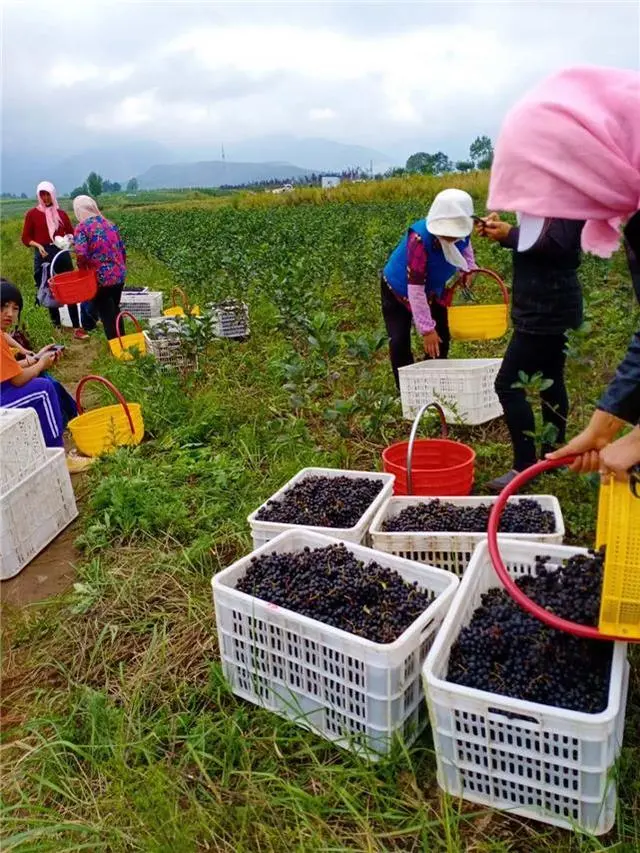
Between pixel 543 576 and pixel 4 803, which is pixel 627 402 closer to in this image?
pixel 543 576

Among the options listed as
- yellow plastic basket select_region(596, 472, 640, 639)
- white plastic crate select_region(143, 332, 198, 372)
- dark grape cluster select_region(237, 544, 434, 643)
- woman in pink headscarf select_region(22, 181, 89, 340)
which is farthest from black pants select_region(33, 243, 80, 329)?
yellow plastic basket select_region(596, 472, 640, 639)

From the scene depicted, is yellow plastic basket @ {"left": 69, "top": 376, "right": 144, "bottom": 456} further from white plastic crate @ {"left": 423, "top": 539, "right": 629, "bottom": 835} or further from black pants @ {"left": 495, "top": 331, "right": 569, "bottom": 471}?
white plastic crate @ {"left": 423, "top": 539, "right": 629, "bottom": 835}

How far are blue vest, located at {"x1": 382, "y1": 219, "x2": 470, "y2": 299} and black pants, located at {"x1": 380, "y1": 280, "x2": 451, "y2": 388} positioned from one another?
0.11 meters

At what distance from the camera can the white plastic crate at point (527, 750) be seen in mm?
1542

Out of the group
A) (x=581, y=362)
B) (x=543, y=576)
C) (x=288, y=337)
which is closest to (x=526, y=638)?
(x=543, y=576)

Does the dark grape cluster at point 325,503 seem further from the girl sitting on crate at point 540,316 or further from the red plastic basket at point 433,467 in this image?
the girl sitting on crate at point 540,316

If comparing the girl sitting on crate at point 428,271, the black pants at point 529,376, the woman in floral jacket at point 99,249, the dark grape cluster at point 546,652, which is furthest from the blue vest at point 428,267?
the woman in floral jacket at point 99,249

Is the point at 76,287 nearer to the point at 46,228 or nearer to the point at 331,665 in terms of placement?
the point at 46,228

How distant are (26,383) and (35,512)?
90 centimetres

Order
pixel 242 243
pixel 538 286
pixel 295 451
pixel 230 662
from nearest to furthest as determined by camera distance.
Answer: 1. pixel 230 662
2. pixel 538 286
3. pixel 295 451
4. pixel 242 243

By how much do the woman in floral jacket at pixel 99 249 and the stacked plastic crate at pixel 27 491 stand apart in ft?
9.91

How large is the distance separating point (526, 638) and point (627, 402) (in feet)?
2.27

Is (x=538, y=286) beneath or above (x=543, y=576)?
above

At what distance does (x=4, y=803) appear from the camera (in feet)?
6.34
